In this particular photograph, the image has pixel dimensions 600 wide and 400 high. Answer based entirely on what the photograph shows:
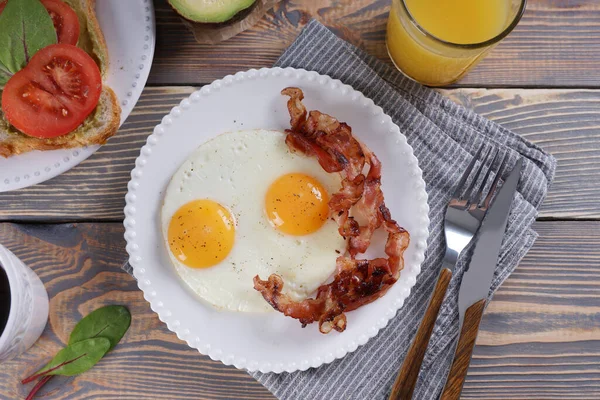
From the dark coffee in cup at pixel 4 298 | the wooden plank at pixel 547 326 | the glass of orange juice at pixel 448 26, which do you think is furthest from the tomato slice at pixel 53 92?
→ the wooden plank at pixel 547 326

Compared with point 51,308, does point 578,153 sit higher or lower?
higher

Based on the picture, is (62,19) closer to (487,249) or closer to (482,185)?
(482,185)

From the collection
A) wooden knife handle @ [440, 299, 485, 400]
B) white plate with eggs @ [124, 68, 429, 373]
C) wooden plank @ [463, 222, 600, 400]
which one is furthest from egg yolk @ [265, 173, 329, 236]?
wooden plank @ [463, 222, 600, 400]

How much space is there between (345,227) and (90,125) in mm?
934

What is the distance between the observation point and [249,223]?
192cm

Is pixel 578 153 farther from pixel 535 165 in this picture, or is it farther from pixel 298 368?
pixel 298 368

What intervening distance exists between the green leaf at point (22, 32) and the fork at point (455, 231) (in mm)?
1450

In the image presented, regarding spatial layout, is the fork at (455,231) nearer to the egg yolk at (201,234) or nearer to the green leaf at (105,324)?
the egg yolk at (201,234)

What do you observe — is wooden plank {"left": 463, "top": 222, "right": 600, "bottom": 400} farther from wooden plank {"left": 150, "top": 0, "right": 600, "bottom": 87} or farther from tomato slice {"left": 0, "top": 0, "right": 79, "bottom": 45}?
tomato slice {"left": 0, "top": 0, "right": 79, "bottom": 45}

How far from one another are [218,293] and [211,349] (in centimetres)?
20

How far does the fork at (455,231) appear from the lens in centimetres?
194

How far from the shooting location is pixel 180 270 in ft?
6.27

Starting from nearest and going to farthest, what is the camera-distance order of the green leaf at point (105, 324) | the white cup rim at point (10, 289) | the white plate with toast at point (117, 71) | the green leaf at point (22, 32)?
the green leaf at point (22, 32) < the white cup rim at point (10, 289) < the white plate with toast at point (117, 71) < the green leaf at point (105, 324)

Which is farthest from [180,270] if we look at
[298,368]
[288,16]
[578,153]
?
[578,153]
